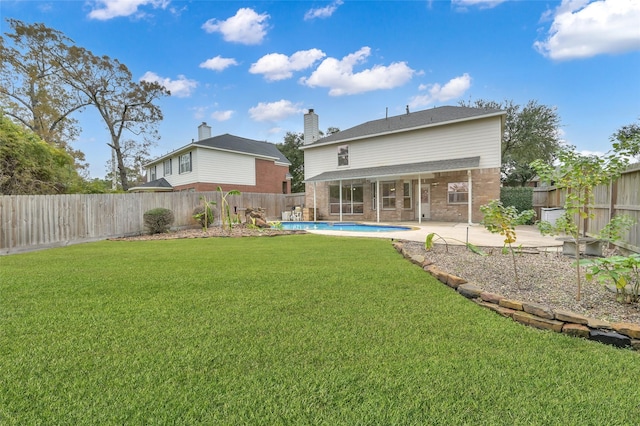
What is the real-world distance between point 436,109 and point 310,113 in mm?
8668

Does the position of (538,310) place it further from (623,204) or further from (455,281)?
(623,204)

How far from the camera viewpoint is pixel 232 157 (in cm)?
2441

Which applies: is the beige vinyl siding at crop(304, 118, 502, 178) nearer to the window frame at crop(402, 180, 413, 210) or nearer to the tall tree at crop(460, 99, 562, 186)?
the window frame at crop(402, 180, 413, 210)

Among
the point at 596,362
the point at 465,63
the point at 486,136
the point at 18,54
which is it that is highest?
the point at 18,54

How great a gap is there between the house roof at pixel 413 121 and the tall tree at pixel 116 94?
15.8 m

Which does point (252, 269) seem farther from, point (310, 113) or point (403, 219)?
point (310, 113)

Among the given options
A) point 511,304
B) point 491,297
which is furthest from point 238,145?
point 511,304

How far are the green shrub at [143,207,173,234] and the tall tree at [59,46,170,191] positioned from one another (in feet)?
51.9

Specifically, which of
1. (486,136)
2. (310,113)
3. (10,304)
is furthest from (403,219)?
(10,304)

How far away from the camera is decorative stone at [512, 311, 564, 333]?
3072mm

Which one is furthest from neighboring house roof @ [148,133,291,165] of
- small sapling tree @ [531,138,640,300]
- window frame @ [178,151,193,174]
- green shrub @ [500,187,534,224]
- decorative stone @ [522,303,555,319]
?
decorative stone @ [522,303,555,319]

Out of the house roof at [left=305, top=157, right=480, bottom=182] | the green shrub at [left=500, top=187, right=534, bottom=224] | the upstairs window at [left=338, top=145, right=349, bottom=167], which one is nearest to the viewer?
the house roof at [left=305, top=157, right=480, bottom=182]

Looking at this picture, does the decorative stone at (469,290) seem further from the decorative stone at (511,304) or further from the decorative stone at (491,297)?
the decorative stone at (511,304)

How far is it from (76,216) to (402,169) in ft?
47.0
